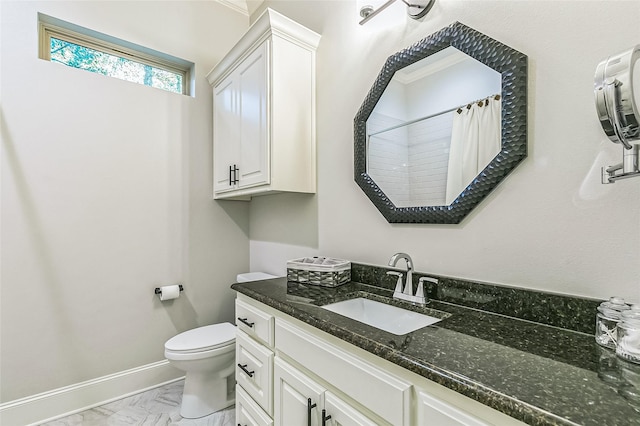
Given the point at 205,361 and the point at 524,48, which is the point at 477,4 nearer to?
the point at 524,48

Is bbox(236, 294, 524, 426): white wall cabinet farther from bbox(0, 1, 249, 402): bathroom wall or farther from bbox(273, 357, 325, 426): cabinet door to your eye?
bbox(0, 1, 249, 402): bathroom wall

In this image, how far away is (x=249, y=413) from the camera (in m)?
1.44

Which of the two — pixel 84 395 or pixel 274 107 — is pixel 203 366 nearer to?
pixel 84 395

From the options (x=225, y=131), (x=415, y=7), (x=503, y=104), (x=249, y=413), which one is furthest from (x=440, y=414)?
(x=225, y=131)

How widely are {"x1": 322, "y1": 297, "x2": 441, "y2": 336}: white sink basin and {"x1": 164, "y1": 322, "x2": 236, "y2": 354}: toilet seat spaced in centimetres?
100

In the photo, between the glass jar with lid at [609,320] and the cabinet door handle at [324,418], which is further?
the cabinet door handle at [324,418]

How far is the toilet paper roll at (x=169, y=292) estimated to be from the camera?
2.22 meters

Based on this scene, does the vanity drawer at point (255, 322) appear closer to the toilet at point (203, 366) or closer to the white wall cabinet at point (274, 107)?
the toilet at point (203, 366)

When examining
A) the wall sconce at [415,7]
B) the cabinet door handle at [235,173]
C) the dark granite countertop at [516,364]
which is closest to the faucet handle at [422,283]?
the dark granite countertop at [516,364]

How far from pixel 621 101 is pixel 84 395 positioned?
9.56 feet

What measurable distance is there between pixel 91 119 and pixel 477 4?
232 cm

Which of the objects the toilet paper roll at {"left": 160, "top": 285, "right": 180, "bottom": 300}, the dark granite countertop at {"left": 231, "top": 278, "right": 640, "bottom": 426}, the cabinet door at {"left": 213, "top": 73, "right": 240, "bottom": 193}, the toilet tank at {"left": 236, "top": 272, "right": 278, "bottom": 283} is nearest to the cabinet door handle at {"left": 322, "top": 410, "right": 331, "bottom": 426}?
the dark granite countertop at {"left": 231, "top": 278, "right": 640, "bottom": 426}

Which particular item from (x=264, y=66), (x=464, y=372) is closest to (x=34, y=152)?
(x=264, y=66)

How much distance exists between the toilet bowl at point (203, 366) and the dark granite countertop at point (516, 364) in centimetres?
106
